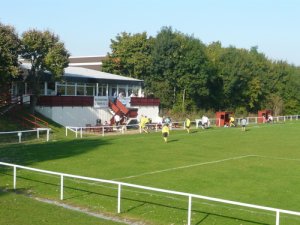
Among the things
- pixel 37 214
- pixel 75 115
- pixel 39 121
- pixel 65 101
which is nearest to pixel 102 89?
pixel 75 115

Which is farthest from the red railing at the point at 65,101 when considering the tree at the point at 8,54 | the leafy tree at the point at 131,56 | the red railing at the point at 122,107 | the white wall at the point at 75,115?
the leafy tree at the point at 131,56

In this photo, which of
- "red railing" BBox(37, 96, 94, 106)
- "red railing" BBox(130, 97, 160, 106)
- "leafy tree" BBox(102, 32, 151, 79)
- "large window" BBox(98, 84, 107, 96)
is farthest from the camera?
"leafy tree" BBox(102, 32, 151, 79)

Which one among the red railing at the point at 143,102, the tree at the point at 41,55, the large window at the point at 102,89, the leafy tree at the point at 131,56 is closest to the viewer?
the tree at the point at 41,55

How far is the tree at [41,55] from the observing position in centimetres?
3969

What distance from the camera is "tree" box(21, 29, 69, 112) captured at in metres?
39.7

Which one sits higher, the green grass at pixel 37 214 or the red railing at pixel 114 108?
the red railing at pixel 114 108

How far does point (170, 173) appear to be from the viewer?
21.3 metres

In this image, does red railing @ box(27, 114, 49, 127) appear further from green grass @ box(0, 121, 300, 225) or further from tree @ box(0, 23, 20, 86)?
tree @ box(0, 23, 20, 86)

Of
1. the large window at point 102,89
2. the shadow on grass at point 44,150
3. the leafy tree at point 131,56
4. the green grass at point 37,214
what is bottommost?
the green grass at point 37,214

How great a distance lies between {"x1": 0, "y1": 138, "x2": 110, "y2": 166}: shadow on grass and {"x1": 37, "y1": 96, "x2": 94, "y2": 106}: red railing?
1064cm

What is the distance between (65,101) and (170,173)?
2466 cm

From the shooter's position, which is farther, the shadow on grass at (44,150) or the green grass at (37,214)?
the shadow on grass at (44,150)

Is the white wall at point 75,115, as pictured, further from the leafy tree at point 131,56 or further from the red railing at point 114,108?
the leafy tree at point 131,56

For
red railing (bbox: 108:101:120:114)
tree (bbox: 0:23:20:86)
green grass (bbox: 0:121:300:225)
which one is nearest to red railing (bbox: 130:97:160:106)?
red railing (bbox: 108:101:120:114)
